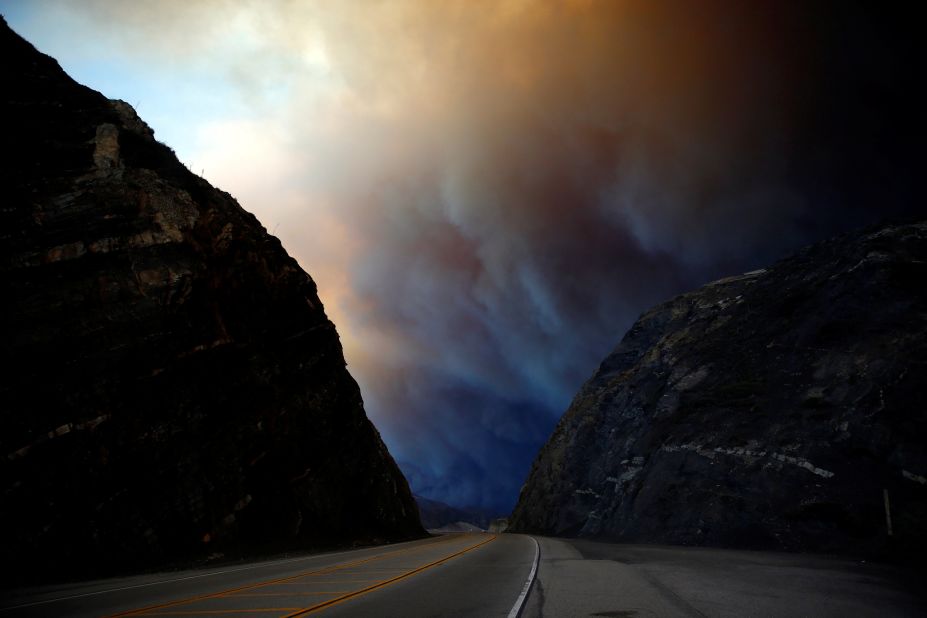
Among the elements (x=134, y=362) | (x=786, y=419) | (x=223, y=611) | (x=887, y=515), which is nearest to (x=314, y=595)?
A: (x=223, y=611)

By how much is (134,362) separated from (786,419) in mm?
35126

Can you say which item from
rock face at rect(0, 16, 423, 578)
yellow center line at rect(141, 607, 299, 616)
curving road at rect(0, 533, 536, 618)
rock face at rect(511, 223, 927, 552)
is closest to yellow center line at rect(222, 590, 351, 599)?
curving road at rect(0, 533, 536, 618)

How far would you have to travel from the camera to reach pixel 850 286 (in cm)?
3316

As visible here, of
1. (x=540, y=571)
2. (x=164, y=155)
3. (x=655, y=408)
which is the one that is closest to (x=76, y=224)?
(x=164, y=155)

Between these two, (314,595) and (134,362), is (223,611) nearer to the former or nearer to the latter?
(314,595)

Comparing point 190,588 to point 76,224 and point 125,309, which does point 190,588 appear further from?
point 76,224

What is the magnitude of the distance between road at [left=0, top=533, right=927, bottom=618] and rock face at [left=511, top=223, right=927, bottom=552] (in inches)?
338

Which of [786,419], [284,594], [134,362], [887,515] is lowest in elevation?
[284,594]

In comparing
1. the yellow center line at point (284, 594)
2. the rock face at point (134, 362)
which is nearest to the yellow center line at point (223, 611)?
the yellow center line at point (284, 594)

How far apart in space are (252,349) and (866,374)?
35.4 meters

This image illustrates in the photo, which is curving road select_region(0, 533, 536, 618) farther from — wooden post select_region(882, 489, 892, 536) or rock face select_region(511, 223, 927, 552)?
rock face select_region(511, 223, 927, 552)

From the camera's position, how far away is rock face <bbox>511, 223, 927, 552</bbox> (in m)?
20.8

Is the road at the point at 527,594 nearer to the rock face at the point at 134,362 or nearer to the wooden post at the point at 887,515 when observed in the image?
the wooden post at the point at 887,515

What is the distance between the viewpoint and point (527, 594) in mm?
8820
